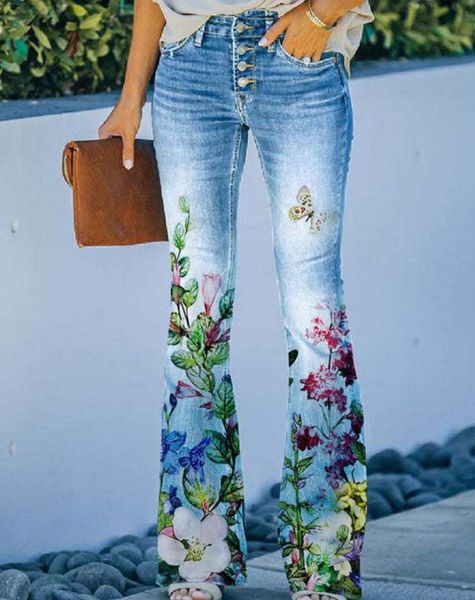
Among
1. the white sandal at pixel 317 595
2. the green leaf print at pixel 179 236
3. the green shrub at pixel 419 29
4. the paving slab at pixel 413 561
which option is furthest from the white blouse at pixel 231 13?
the green shrub at pixel 419 29

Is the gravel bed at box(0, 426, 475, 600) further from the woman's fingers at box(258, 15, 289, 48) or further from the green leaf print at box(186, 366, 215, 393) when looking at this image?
the woman's fingers at box(258, 15, 289, 48)

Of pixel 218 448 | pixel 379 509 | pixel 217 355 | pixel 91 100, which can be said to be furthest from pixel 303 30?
pixel 379 509

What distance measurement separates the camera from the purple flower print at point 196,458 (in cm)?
394

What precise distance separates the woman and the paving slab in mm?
322

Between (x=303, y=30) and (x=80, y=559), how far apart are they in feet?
5.66

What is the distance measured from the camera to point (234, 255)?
387 centimetres

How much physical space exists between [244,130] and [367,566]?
4.40 feet

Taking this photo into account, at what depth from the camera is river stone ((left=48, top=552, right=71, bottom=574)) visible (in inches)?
183

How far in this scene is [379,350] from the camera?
19.1 ft

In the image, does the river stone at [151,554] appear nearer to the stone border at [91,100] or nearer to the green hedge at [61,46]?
the stone border at [91,100]

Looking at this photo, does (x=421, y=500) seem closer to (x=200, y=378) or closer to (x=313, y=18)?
(x=200, y=378)

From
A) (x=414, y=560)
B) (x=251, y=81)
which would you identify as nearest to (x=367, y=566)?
(x=414, y=560)

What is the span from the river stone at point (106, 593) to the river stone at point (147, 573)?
0.46ft

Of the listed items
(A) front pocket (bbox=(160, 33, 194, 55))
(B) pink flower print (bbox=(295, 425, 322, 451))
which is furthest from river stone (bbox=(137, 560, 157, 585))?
(A) front pocket (bbox=(160, 33, 194, 55))
